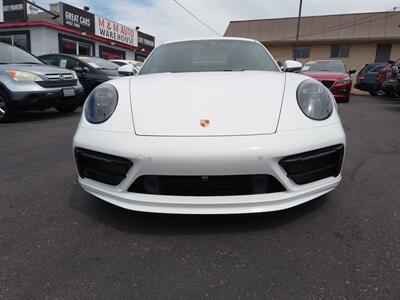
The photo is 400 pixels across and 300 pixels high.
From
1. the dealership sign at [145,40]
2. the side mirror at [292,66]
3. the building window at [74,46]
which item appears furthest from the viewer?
the dealership sign at [145,40]

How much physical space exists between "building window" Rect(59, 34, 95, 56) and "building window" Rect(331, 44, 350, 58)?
19.0 meters

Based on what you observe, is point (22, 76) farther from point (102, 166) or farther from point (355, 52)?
point (355, 52)

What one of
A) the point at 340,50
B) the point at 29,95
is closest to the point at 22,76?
the point at 29,95

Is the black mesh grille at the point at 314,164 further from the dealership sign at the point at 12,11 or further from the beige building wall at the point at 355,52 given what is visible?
the beige building wall at the point at 355,52

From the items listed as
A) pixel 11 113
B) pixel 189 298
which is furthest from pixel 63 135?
pixel 189 298

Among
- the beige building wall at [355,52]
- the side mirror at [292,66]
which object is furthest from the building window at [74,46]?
the beige building wall at [355,52]

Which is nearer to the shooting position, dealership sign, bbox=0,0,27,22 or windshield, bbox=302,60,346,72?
windshield, bbox=302,60,346,72

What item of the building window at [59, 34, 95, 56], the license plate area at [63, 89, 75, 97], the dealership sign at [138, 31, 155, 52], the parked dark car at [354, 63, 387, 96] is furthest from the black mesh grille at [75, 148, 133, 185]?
the dealership sign at [138, 31, 155, 52]

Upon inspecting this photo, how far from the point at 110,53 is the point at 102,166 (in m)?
20.8

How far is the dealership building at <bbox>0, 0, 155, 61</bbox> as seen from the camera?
52.5 feet

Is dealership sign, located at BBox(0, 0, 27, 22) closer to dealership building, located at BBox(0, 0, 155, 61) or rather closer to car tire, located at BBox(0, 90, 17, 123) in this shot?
dealership building, located at BBox(0, 0, 155, 61)

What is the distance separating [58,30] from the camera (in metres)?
16.5

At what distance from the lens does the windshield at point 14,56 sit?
244 inches

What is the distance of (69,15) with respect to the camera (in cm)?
1719
